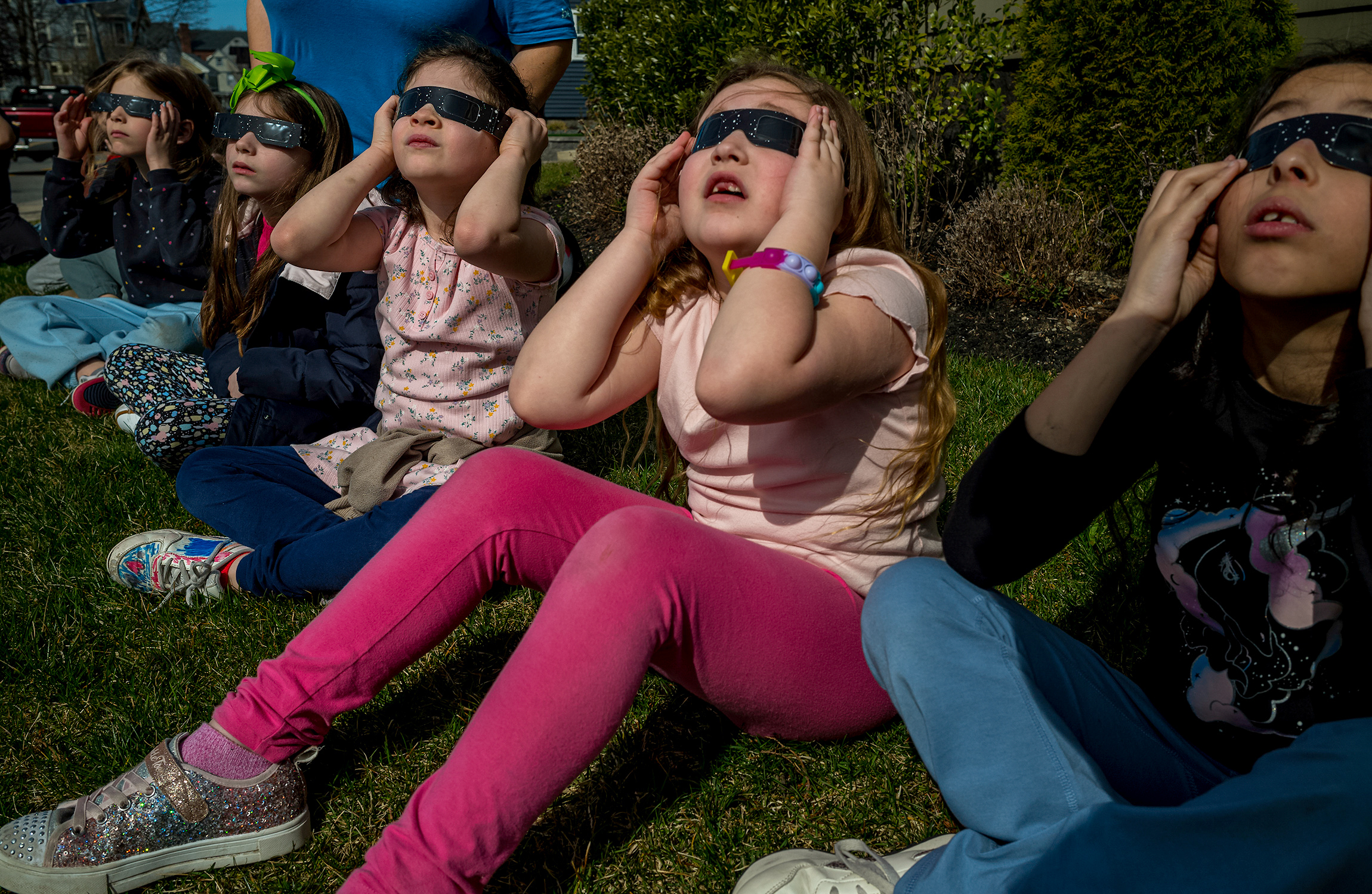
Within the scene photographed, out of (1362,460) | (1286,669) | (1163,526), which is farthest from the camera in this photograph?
(1163,526)

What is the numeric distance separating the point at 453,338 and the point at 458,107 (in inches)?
26.9

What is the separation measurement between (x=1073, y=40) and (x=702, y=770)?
5.09 metres

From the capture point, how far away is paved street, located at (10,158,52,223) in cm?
1465

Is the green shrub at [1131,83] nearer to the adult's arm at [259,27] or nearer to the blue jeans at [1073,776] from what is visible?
the adult's arm at [259,27]

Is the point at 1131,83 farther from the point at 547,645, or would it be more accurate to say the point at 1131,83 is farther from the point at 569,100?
the point at 569,100

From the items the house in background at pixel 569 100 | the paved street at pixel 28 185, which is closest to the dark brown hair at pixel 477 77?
the paved street at pixel 28 185

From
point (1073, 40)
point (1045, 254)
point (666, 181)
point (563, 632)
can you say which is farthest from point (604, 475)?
point (1073, 40)

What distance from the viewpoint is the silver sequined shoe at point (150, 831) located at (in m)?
1.85

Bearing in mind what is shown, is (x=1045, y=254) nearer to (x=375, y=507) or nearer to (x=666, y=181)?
(x=666, y=181)

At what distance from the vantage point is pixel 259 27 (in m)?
4.03

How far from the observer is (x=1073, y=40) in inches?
222

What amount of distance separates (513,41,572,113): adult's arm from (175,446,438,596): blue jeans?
163cm

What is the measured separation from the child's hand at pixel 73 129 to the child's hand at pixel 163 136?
0.96 metres

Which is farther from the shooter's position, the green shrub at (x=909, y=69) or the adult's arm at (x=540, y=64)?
the green shrub at (x=909, y=69)
